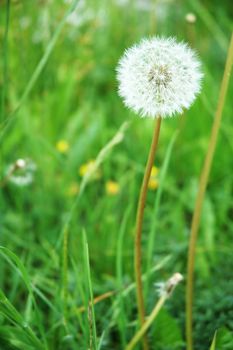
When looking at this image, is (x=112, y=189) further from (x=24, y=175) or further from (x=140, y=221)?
(x=140, y=221)

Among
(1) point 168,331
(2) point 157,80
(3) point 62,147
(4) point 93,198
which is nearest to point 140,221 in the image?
(2) point 157,80

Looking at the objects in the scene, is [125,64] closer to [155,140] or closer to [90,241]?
[155,140]

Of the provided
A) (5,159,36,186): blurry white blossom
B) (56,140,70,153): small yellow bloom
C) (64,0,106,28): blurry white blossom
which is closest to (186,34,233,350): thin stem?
(5,159,36,186): blurry white blossom

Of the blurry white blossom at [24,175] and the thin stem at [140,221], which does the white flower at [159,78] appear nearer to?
the thin stem at [140,221]

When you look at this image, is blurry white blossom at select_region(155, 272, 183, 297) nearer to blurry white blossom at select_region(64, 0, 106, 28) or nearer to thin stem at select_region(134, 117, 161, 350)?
thin stem at select_region(134, 117, 161, 350)

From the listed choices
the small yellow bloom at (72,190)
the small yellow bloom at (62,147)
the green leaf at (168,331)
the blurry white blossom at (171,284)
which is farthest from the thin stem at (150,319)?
the small yellow bloom at (62,147)

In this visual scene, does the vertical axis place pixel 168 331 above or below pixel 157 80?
below
